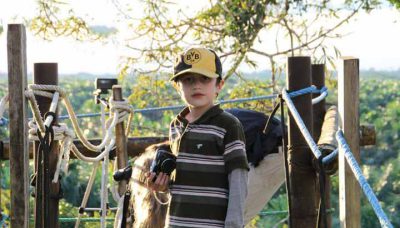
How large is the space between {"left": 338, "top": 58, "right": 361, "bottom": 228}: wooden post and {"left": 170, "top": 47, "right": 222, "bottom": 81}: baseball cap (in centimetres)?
47

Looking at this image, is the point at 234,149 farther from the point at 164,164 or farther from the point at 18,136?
the point at 18,136

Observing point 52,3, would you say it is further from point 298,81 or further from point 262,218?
point 262,218

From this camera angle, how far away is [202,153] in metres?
3.38

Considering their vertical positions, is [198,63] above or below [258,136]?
above

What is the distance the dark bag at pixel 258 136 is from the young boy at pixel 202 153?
59.7 inches

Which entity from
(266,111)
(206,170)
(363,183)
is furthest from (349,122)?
(266,111)

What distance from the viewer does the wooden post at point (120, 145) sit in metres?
5.07

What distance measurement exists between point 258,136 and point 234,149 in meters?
1.66

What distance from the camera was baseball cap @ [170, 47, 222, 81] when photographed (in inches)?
133

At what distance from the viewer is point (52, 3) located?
1011 centimetres

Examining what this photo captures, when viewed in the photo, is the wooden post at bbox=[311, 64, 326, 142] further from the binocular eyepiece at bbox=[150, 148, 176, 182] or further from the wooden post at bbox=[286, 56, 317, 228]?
the binocular eyepiece at bbox=[150, 148, 176, 182]

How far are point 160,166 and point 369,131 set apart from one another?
2.81 metres

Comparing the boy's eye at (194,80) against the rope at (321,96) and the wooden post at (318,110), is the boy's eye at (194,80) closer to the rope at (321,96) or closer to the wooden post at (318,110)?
the rope at (321,96)

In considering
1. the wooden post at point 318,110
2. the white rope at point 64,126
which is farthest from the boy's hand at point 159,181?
the wooden post at point 318,110
